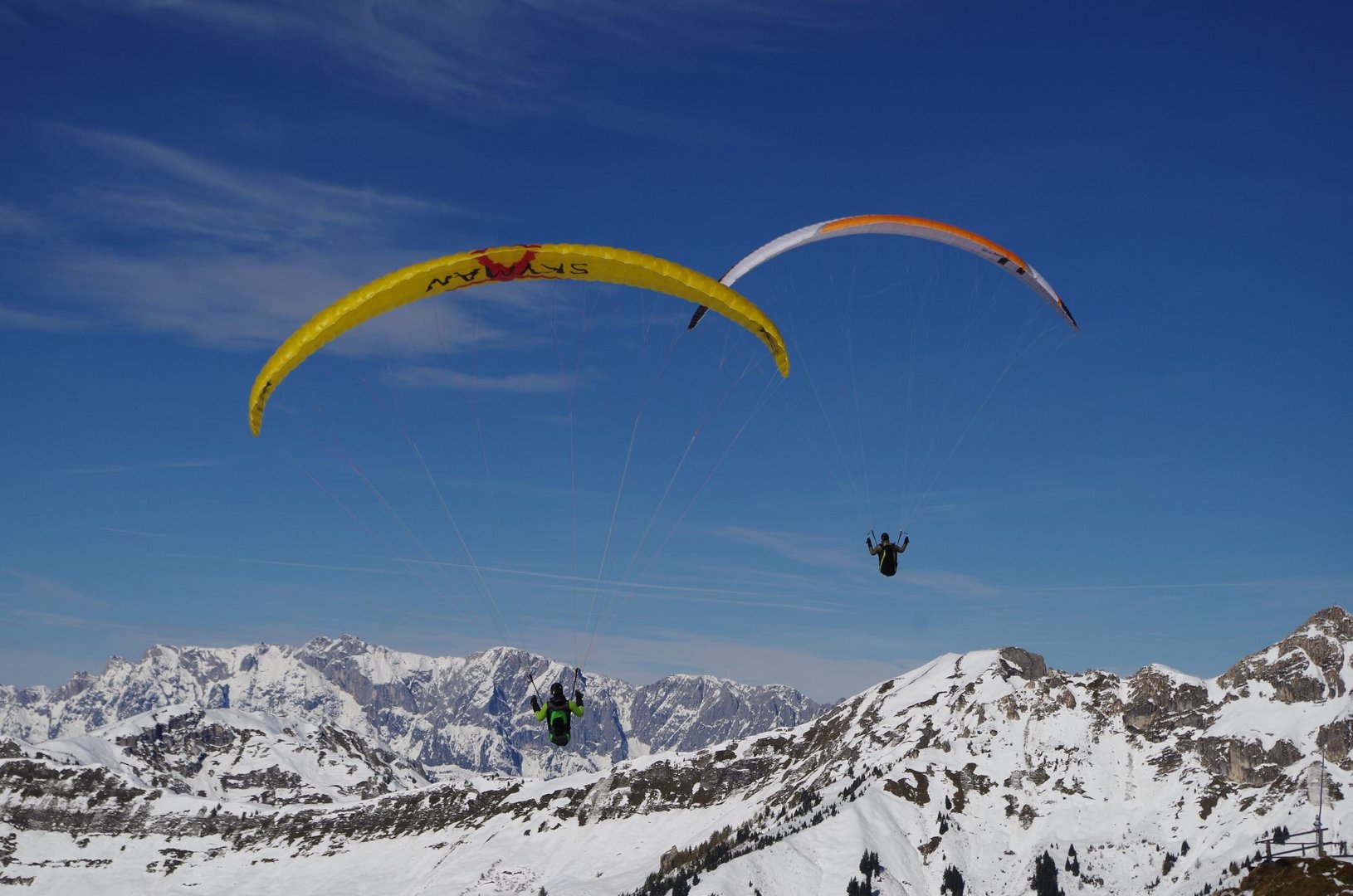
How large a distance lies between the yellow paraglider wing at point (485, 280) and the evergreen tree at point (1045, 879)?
589ft

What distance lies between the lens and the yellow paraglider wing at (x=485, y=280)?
32.6 meters

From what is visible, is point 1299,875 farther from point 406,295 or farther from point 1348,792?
point 1348,792

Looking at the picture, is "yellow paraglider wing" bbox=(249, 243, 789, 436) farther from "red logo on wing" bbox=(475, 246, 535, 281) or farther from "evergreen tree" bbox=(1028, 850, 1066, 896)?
"evergreen tree" bbox=(1028, 850, 1066, 896)

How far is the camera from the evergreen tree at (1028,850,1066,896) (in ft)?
602

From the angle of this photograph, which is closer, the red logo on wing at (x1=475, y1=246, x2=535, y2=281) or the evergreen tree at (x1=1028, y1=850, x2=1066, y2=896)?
the red logo on wing at (x1=475, y1=246, x2=535, y2=281)

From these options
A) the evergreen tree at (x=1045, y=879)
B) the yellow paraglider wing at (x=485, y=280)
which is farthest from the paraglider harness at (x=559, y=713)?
the evergreen tree at (x=1045, y=879)

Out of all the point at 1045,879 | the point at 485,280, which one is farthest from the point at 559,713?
the point at 1045,879

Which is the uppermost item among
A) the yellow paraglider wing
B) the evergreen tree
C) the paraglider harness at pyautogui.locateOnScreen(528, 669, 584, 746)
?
the yellow paraglider wing

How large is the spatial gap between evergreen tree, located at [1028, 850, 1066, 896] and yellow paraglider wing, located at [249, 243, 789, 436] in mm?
179394

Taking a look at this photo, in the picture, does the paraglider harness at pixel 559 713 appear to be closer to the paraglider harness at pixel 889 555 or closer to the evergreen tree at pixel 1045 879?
the paraglider harness at pixel 889 555

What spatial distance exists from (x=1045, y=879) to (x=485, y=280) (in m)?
185

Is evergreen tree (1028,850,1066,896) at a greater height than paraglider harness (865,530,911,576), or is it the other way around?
paraglider harness (865,530,911,576)

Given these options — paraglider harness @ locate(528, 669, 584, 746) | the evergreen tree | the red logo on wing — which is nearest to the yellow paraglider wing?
the red logo on wing

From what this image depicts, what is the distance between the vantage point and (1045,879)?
609 ft
